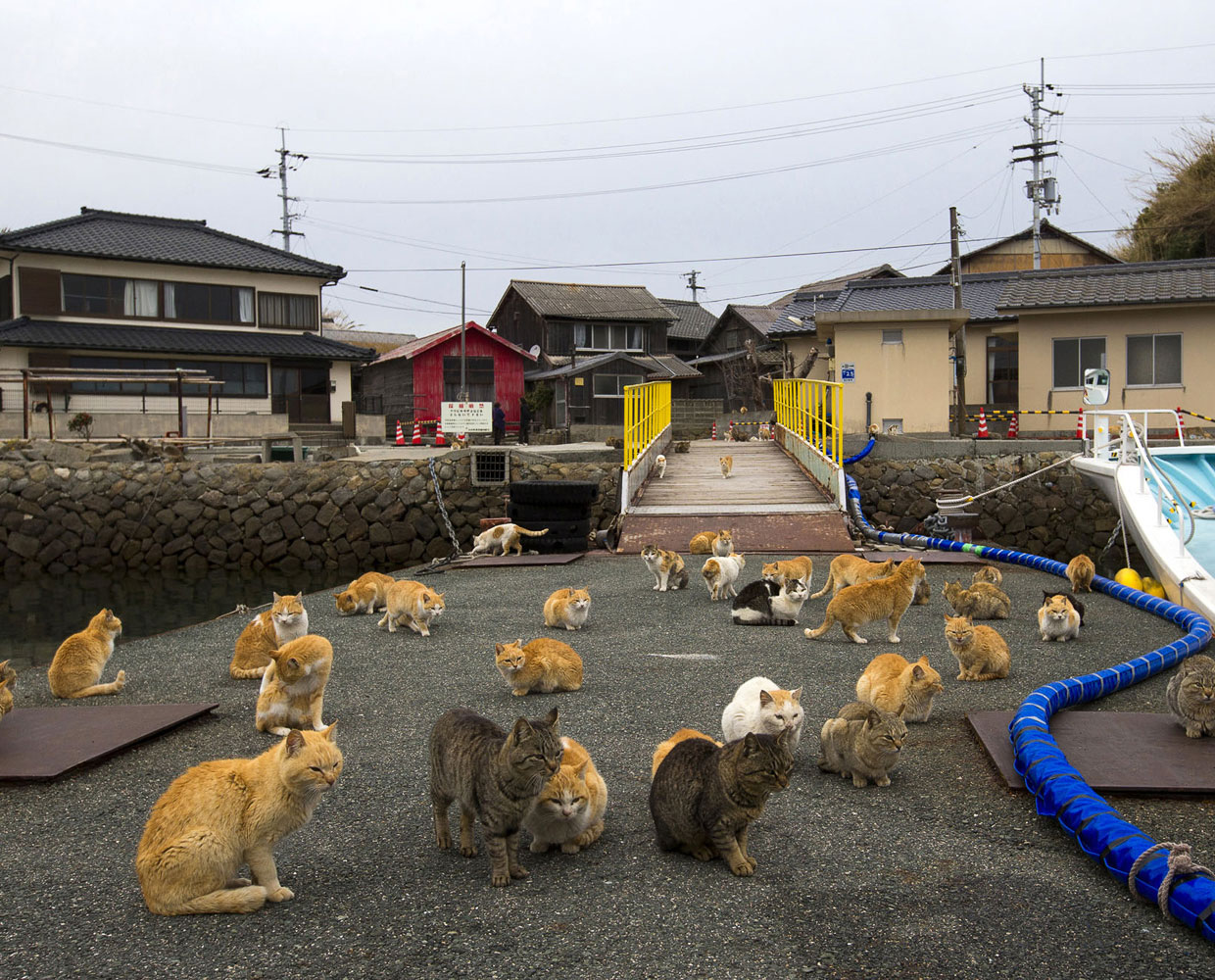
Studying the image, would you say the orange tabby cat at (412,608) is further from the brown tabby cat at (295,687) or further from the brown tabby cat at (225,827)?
the brown tabby cat at (225,827)

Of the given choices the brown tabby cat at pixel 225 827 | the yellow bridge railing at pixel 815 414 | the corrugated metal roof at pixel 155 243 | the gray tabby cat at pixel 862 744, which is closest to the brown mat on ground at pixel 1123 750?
the gray tabby cat at pixel 862 744

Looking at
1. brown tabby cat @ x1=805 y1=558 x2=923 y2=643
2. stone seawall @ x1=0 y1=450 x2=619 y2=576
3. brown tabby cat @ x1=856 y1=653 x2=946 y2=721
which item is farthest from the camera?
stone seawall @ x1=0 y1=450 x2=619 y2=576

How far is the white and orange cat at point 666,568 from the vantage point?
907 cm

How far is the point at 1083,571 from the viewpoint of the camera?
28.9ft

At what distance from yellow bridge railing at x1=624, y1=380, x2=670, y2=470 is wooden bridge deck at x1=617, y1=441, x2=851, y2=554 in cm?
60

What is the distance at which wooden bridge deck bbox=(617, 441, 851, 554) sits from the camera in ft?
38.5

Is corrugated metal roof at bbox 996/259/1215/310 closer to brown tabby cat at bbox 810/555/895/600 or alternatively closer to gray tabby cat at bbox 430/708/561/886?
brown tabby cat at bbox 810/555/895/600

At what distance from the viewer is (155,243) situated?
99.5 ft

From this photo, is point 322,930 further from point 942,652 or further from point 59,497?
point 59,497

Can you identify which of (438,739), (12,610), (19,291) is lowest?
(12,610)

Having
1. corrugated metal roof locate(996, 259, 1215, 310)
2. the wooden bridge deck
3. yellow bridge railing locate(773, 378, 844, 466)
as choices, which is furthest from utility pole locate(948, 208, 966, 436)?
the wooden bridge deck

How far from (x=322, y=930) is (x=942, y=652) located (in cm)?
463

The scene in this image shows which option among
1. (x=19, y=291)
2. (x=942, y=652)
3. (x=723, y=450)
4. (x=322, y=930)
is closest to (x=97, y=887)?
(x=322, y=930)

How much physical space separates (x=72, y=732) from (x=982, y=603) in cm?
615
